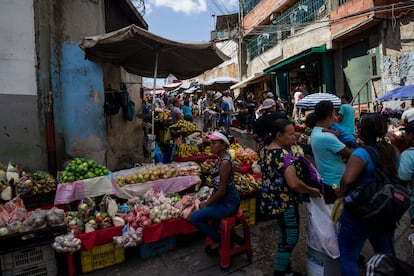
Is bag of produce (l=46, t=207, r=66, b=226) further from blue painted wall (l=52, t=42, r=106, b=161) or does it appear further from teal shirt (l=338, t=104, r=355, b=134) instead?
teal shirt (l=338, t=104, r=355, b=134)

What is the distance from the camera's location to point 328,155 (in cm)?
329

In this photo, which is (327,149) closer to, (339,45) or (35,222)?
(35,222)

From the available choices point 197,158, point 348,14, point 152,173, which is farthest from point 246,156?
point 348,14

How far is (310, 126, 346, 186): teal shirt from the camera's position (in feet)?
10.5

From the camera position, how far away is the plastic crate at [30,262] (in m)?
3.38

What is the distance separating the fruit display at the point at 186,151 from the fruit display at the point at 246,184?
2.21 metres

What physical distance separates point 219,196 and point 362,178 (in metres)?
1.55

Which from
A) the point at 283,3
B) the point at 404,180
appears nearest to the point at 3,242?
the point at 404,180

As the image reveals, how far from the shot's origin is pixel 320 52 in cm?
1382

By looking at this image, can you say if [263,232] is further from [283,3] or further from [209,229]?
[283,3]

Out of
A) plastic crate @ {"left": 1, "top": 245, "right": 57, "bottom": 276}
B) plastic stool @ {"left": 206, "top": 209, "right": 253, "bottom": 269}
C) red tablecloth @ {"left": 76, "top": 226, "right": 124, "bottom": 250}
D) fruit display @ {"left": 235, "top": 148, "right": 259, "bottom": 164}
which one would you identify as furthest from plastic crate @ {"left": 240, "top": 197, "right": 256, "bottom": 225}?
plastic crate @ {"left": 1, "top": 245, "right": 57, "bottom": 276}

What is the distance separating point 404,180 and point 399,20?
30.6 feet

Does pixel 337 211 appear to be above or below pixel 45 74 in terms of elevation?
below

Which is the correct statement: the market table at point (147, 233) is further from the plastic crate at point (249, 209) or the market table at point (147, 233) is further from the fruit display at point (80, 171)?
the fruit display at point (80, 171)
